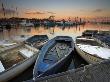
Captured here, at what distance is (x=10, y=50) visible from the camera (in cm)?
911

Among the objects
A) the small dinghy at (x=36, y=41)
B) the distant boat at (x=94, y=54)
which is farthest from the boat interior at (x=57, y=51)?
the small dinghy at (x=36, y=41)

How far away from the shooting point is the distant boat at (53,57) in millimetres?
6031

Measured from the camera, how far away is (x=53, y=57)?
8023 mm

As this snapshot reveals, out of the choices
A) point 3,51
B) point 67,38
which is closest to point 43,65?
point 3,51

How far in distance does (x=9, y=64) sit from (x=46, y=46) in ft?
7.02

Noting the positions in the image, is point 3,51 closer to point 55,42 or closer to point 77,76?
point 55,42

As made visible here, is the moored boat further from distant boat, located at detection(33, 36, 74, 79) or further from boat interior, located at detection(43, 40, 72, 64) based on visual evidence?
boat interior, located at detection(43, 40, 72, 64)

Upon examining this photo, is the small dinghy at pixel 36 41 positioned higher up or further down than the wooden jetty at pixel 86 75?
further down

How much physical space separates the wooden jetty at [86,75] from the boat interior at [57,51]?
4.42 metres

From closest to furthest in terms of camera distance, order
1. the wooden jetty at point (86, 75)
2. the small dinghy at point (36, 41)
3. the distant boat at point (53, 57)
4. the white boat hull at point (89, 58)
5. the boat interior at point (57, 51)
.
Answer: the wooden jetty at point (86, 75)
the distant boat at point (53, 57)
the white boat hull at point (89, 58)
the boat interior at point (57, 51)
the small dinghy at point (36, 41)

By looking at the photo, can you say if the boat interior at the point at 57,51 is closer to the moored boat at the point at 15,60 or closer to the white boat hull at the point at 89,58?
the moored boat at the point at 15,60

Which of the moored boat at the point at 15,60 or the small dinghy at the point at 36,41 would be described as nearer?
the moored boat at the point at 15,60

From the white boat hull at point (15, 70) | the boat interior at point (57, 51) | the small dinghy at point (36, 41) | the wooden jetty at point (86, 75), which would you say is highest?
the wooden jetty at point (86, 75)

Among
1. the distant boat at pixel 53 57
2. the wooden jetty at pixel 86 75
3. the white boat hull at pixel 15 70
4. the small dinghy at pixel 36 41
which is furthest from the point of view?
the small dinghy at pixel 36 41
